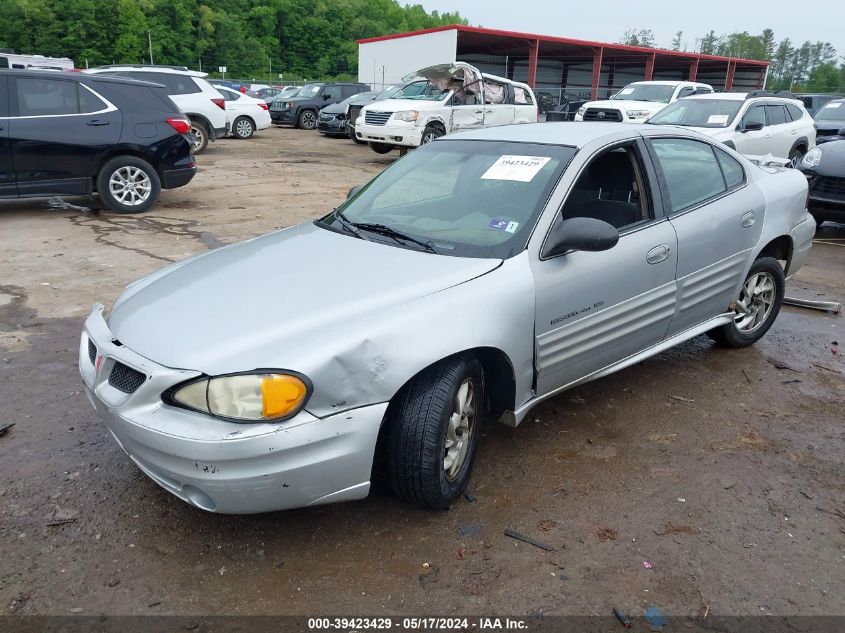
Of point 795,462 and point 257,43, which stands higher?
point 257,43

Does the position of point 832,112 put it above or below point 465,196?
above

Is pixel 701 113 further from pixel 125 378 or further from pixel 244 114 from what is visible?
pixel 244 114

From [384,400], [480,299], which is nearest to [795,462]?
[480,299]

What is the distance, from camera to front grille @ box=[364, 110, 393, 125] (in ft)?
47.2

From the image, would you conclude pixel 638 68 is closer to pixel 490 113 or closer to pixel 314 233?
pixel 490 113

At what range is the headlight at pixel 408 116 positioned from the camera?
13992 millimetres

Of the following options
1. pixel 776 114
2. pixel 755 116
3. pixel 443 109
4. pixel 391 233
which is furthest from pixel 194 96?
pixel 391 233

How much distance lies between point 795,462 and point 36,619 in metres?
3.39

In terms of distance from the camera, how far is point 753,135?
A: 10719 millimetres

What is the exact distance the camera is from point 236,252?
3559 millimetres

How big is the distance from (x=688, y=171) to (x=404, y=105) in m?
11.1

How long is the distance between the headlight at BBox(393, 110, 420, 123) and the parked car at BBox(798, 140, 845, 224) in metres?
7.64

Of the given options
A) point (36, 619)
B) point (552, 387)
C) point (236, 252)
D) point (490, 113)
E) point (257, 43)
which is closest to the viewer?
point (36, 619)

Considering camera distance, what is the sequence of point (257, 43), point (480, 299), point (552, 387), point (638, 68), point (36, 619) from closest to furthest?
point (36, 619) → point (480, 299) → point (552, 387) → point (638, 68) → point (257, 43)
